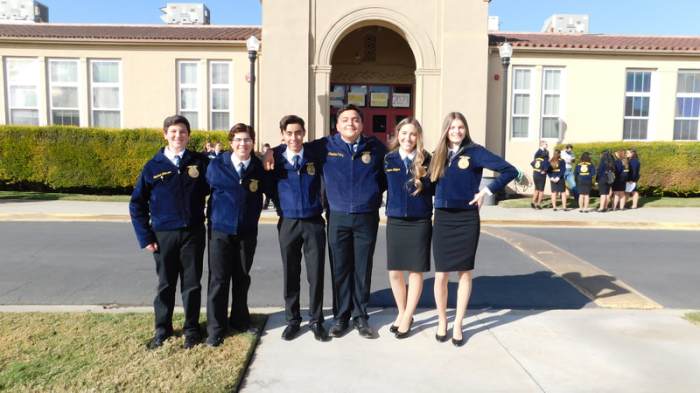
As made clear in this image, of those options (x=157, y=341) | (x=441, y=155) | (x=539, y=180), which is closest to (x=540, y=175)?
(x=539, y=180)

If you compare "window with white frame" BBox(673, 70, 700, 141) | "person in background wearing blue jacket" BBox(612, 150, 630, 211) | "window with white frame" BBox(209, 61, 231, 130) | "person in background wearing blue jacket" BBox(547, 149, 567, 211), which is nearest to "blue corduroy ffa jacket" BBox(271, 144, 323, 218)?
"person in background wearing blue jacket" BBox(547, 149, 567, 211)

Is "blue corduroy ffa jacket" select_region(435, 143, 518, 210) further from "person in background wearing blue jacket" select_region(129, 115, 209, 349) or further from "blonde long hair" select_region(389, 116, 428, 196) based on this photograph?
"person in background wearing blue jacket" select_region(129, 115, 209, 349)

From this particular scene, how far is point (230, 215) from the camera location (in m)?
4.09

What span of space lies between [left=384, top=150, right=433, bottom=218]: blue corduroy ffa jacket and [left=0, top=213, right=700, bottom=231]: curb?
7.35m

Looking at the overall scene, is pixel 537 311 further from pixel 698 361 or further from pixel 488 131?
pixel 488 131

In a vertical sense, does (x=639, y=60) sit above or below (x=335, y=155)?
above

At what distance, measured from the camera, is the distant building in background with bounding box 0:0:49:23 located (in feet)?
78.9

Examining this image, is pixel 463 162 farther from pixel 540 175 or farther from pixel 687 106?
pixel 687 106

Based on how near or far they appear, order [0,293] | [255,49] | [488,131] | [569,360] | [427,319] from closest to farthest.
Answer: [569,360]
[427,319]
[0,293]
[255,49]
[488,131]

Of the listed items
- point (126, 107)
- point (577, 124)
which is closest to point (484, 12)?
point (577, 124)

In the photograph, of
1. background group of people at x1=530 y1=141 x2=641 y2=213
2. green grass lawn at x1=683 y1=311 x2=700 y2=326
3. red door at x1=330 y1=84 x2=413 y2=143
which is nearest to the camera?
green grass lawn at x1=683 y1=311 x2=700 y2=326

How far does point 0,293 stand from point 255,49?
10317mm

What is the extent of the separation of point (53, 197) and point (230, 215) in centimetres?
1377

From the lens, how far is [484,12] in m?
16.2
